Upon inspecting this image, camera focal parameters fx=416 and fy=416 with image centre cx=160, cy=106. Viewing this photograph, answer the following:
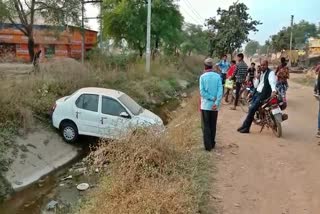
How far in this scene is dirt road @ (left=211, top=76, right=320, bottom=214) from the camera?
251 inches

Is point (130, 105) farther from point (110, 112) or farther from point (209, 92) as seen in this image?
point (209, 92)

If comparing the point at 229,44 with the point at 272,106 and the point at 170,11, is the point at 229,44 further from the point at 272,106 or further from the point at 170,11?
the point at 272,106

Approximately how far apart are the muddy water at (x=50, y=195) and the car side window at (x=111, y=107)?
214 cm

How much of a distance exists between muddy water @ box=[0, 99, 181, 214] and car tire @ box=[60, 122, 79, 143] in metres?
1.73

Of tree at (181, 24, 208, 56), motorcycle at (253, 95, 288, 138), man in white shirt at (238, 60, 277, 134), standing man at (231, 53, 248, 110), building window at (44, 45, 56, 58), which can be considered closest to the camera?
man in white shirt at (238, 60, 277, 134)

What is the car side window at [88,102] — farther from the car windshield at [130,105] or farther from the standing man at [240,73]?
the standing man at [240,73]

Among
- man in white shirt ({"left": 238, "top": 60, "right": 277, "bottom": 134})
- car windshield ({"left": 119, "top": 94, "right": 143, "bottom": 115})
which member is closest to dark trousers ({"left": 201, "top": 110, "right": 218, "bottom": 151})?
man in white shirt ({"left": 238, "top": 60, "right": 277, "bottom": 134})

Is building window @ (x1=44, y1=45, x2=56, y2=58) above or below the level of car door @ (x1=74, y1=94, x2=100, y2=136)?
above

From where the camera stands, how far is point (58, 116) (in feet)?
45.0

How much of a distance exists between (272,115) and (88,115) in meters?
5.87

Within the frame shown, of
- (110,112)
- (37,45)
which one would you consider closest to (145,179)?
(110,112)

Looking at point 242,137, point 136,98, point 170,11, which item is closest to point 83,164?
point 242,137

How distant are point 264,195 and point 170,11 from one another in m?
28.7

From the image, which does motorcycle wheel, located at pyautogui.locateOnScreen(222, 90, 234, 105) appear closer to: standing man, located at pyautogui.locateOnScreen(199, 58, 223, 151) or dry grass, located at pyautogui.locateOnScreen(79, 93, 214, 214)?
dry grass, located at pyautogui.locateOnScreen(79, 93, 214, 214)
